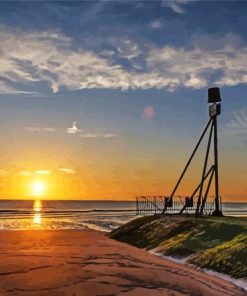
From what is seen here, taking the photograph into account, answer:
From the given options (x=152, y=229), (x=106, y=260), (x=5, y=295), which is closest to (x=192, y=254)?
(x=106, y=260)

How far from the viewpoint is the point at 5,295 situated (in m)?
9.92

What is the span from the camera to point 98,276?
12.4m

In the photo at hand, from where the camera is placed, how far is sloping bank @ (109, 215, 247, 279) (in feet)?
48.4

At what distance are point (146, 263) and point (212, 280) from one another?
10.7ft

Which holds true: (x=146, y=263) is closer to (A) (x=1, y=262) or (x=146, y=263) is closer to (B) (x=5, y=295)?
(A) (x=1, y=262)

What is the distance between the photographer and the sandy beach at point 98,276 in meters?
10.8

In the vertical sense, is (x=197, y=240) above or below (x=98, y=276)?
above

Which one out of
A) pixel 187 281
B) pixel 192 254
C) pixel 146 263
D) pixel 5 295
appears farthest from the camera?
pixel 192 254

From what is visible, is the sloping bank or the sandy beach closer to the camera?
the sandy beach

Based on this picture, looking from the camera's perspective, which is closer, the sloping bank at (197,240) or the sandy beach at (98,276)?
the sandy beach at (98,276)

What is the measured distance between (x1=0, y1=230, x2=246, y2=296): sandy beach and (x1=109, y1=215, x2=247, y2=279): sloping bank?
1.06 meters

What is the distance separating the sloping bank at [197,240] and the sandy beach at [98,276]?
3.46 ft

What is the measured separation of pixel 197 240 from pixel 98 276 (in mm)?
7413

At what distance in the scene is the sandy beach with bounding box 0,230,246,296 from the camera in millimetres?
10766
